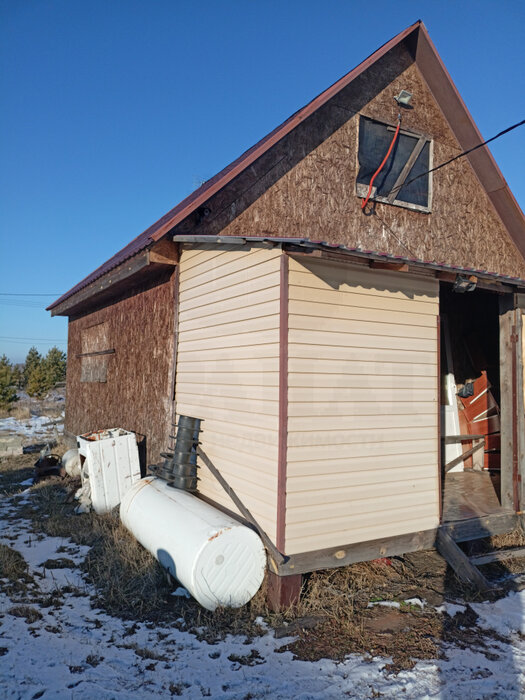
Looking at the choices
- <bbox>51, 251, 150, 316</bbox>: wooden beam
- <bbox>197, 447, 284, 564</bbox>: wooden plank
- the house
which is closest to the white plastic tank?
<bbox>197, 447, 284, 564</bbox>: wooden plank

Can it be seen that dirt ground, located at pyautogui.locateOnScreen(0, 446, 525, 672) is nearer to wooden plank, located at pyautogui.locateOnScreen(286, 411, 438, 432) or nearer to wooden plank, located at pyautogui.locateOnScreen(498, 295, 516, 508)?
wooden plank, located at pyautogui.locateOnScreen(498, 295, 516, 508)

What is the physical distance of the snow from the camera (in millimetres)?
3225

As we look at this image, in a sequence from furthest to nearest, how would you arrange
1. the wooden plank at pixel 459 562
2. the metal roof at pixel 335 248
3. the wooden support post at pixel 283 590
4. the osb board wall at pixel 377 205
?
the osb board wall at pixel 377 205 < the wooden plank at pixel 459 562 < the wooden support post at pixel 283 590 < the metal roof at pixel 335 248

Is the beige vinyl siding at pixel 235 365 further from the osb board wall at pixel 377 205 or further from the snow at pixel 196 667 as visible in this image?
the snow at pixel 196 667

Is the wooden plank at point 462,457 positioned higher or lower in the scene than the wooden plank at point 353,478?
lower

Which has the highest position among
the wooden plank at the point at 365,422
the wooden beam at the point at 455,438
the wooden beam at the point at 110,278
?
the wooden beam at the point at 110,278

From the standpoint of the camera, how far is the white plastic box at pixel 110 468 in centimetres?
709

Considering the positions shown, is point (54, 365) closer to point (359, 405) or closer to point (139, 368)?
→ point (139, 368)

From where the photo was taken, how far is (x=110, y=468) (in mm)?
7277

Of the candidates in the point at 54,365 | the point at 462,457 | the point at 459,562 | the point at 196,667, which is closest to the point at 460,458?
the point at 462,457

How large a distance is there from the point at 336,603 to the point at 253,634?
0.88m

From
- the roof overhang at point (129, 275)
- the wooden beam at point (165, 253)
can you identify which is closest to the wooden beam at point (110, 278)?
the roof overhang at point (129, 275)

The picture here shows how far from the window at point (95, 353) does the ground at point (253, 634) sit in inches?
193

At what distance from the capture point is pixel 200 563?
4.23 metres
